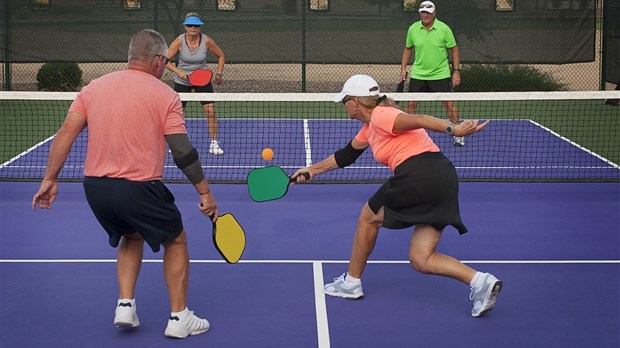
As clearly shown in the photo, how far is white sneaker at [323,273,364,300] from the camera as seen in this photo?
6402mm

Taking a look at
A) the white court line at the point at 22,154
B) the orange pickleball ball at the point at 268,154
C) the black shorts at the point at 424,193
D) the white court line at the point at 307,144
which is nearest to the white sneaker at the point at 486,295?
the black shorts at the point at 424,193

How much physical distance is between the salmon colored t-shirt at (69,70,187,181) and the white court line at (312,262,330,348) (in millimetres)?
1338

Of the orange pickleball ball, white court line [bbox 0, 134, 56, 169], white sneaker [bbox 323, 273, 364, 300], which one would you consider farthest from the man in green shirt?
white sneaker [bbox 323, 273, 364, 300]

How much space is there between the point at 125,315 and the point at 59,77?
41.5ft

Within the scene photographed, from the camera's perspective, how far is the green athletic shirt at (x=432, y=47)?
1208 cm

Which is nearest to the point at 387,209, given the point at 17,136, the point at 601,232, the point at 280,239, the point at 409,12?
the point at 280,239

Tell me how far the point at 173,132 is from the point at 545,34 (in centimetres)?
1229

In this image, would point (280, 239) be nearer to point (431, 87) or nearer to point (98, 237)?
point (98, 237)

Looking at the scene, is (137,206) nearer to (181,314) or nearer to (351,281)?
(181,314)

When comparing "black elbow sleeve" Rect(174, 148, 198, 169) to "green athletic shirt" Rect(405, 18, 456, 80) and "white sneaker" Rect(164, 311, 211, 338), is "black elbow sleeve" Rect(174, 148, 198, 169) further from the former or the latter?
"green athletic shirt" Rect(405, 18, 456, 80)

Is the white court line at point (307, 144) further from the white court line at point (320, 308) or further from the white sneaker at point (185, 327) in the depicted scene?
the white sneaker at point (185, 327)

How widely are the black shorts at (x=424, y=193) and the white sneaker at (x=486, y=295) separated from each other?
0.37m

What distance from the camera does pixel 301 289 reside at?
6.66 meters

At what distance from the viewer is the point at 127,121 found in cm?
531
